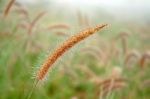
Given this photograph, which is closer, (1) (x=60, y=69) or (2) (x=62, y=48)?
(2) (x=62, y=48)

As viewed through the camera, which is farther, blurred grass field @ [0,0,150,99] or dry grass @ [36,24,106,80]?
blurred grass field @ [0,0,150,99]

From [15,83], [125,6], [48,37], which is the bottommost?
[125,6]

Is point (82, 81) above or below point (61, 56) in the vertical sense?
below

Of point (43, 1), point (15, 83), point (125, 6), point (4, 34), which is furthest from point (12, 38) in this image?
point (125, 6)

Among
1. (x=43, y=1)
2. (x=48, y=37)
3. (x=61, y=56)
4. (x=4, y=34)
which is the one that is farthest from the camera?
(x=43, y=1)

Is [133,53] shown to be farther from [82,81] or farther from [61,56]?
[61,56]

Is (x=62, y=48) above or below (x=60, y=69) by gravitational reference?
above

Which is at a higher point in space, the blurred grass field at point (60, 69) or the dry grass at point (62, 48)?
the dry grass at point (62, 48)

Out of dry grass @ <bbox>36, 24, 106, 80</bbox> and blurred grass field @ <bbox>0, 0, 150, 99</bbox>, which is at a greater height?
dry grass @ <bbox>36, 24, 106, 80</bbox>

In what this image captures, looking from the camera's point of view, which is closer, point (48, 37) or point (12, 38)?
point (12, 38)

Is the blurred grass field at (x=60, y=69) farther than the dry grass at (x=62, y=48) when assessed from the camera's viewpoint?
Yes

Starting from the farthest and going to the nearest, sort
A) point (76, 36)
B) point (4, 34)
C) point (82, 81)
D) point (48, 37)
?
point (48, 37)
point (82, 81)
point (4, 34)
point (76, 36)
